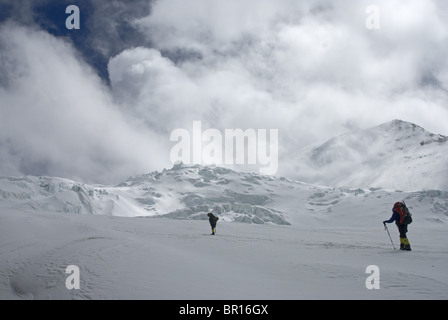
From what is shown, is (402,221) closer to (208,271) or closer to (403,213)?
(403,213)

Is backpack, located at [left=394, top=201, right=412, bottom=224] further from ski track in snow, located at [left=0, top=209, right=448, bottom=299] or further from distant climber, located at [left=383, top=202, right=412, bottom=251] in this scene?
ski track in snow, located at [left=0, top=209, right=448, bottom=299]

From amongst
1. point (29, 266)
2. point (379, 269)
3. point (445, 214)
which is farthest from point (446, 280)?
point (445, 214)

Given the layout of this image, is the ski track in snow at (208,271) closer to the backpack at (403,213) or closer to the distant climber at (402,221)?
the distant climber at (402,221)

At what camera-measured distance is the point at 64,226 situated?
17422mm

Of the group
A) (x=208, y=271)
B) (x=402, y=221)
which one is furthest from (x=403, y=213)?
(x=208, y=271)

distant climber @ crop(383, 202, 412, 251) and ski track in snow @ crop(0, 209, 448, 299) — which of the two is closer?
ski track in snow @ crop(0, 209, 448, 299)

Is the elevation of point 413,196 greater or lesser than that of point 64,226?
greater

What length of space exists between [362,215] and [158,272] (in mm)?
199944

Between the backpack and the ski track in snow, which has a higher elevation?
the backpack

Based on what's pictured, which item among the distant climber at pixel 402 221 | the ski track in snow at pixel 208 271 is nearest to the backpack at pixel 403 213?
the distant climber at pixel 402 221

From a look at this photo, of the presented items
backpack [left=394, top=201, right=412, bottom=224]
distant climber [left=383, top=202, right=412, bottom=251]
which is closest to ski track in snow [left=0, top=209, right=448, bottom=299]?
distant climber [left=383, top=202, right=412, bottom=251]

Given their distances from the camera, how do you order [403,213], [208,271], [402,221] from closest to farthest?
[208,271]
[402,221]
[403,213]
